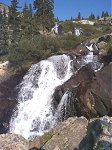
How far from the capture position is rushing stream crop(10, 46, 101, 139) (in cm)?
2514

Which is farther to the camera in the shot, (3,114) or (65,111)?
(3,114)

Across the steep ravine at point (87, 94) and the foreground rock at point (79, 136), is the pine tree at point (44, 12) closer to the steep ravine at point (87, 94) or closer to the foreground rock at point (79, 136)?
the steep ravine at point (87, 94)

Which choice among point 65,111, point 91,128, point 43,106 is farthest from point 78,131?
point 43,106

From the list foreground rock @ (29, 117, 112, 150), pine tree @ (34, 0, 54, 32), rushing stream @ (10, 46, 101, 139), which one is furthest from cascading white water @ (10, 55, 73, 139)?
pine tree @ (34, 0, 54, 32)

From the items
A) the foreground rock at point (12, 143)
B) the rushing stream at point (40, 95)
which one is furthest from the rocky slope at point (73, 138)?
the rushing stream at point (40, 95)

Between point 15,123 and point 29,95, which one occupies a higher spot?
point 29,95

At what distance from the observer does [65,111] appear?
24.0 metres

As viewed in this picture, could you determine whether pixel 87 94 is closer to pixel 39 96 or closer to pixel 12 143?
pixel 39 96

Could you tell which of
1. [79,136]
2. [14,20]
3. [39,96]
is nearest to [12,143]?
[79,136]

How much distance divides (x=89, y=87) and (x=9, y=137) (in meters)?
9.21

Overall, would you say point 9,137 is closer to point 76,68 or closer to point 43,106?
point 43,106

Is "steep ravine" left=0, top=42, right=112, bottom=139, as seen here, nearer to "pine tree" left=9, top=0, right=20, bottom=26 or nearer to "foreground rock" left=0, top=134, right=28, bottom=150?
"foreground rock" left=0, top=134, right=28, bottom=150

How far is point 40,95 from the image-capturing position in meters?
28.2

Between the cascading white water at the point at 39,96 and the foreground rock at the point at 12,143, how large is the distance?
10.5 metres
